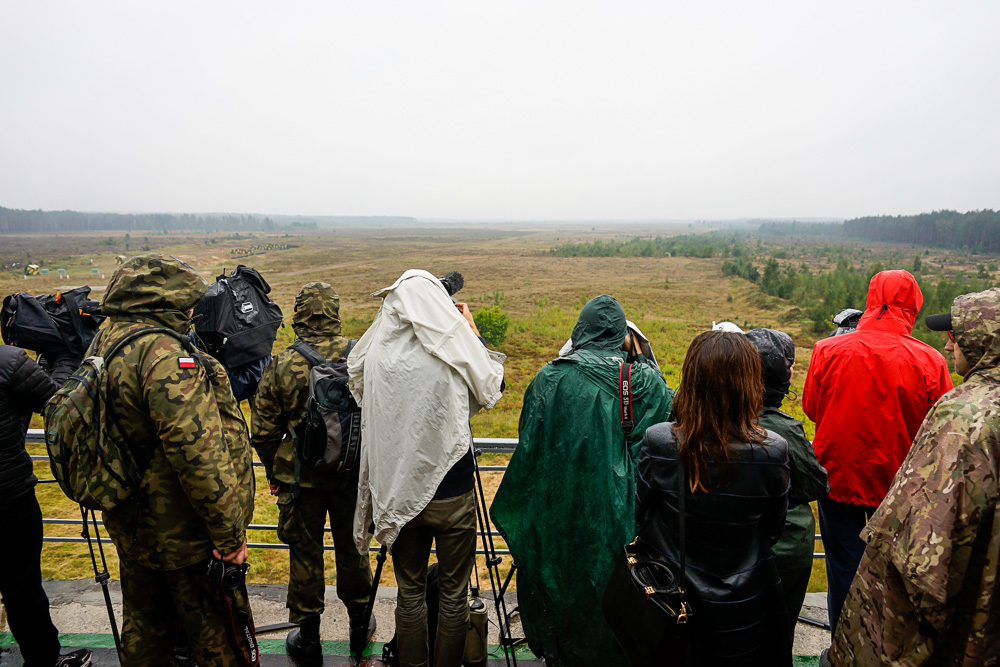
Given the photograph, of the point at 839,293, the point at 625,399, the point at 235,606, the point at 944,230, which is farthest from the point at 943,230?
the point at 235,606

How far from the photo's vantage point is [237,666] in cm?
223

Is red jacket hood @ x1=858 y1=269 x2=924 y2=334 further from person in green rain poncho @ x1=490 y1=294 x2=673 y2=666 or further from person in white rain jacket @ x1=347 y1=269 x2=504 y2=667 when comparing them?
person in white rain jacket @ x1=347 y1=269 x2=504 y2=667

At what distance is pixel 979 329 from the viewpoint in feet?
5.27

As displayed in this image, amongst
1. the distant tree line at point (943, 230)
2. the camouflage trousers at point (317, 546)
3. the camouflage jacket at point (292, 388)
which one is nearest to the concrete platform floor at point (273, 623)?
the camouflage trousers at point (317, 546)

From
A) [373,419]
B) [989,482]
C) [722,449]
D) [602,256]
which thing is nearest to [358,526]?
[373,419]

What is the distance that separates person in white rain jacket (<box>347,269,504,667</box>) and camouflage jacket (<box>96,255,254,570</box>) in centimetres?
57

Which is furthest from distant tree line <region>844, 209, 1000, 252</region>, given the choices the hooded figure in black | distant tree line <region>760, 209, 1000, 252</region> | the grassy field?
the hooded figure in black

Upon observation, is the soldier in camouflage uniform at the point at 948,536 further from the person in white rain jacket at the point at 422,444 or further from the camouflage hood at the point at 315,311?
the camouflage hood at the point at 315,311

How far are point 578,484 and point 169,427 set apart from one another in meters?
1.68

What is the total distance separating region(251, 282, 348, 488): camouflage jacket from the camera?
2.79 meters

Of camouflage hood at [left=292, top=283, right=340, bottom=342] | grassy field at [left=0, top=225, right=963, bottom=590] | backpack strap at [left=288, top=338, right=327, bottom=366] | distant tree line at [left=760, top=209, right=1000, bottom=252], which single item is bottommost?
grassy field at [left=0, top=225, right=963, bottom=590]

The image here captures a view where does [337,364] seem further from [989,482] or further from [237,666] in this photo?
[989,482]

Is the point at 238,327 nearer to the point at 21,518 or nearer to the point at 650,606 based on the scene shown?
the point at 21,518

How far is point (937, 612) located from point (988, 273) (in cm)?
6088
